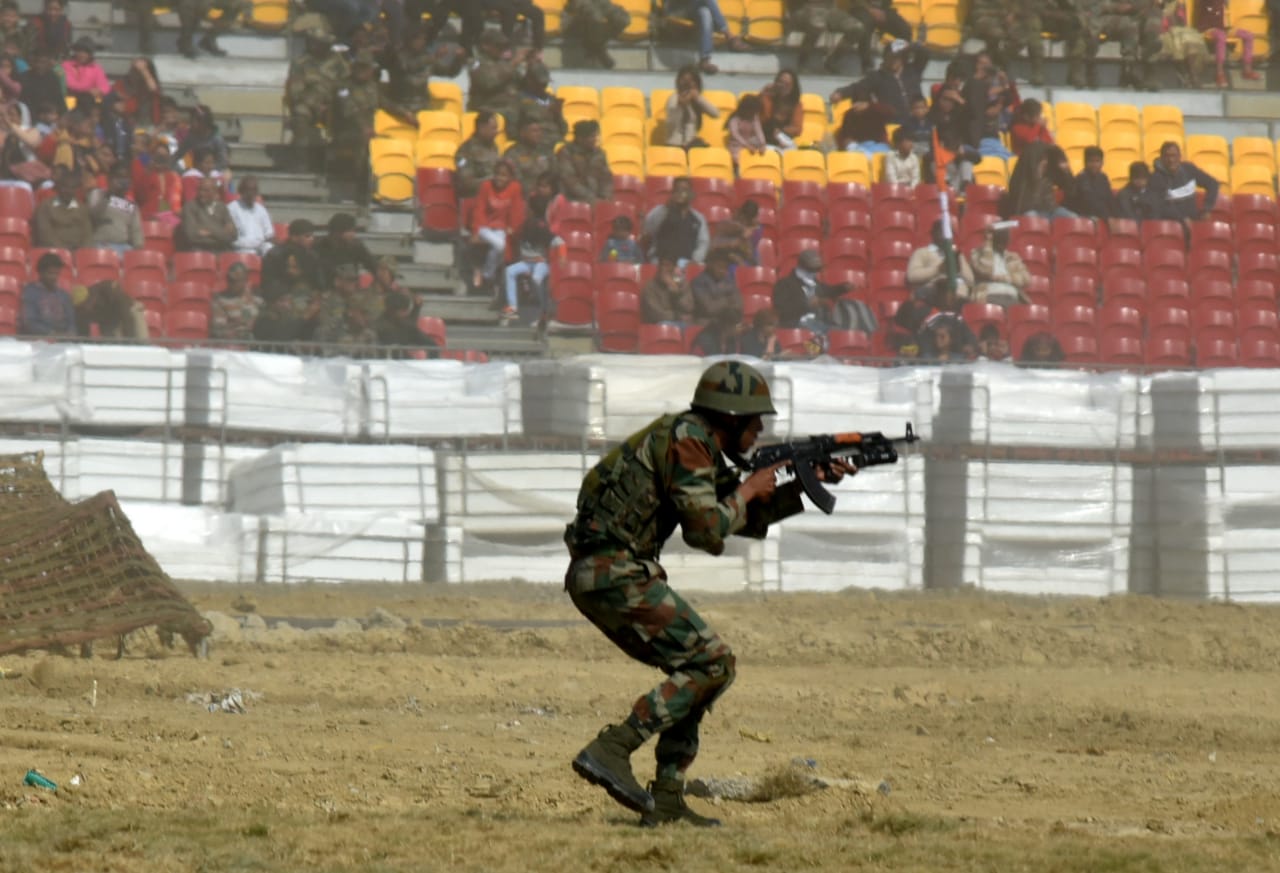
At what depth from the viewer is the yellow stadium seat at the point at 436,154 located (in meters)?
21.1

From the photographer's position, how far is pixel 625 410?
16844 millimetres

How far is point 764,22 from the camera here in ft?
78.2

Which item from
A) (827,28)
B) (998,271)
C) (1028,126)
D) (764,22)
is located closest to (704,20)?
Answer: (764,22)

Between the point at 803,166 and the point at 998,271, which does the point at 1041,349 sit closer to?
the point at 998,271

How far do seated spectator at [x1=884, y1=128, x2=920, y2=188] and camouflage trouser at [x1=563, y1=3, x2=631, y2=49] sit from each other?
3882 millimetres

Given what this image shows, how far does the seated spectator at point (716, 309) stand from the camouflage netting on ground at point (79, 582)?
9.13 meters

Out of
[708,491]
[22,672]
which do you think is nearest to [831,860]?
[708,491]

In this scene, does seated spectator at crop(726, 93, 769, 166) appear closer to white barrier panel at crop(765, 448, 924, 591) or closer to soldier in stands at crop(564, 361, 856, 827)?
white barrier panel at crop(765, 448, 924, 591)

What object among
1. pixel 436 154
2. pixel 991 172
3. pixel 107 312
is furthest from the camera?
pixel 991 172

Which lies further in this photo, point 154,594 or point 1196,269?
point 1196,269

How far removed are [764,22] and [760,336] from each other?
6.07 m

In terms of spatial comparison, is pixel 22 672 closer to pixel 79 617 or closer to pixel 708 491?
pixel 79 617

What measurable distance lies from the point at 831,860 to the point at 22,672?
6.43 meters

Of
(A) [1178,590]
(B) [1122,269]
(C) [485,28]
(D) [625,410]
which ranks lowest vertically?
(A) [1178,590]
